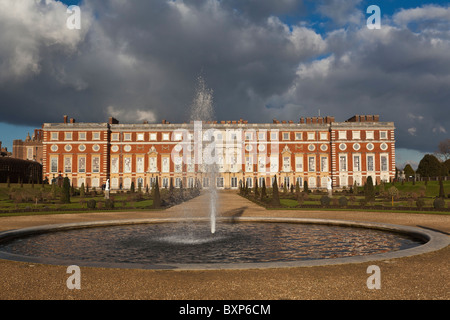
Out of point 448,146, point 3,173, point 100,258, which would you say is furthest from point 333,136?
point 100,258

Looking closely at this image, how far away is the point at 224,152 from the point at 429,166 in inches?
1136

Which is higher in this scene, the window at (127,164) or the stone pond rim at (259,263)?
the window at (127,164)

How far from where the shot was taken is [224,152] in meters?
55.1

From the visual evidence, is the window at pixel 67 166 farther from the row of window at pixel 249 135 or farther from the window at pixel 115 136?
the window at pixel 115 136

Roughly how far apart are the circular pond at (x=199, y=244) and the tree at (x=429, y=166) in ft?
136

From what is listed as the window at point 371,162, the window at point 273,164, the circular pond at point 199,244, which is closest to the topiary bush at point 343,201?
the circular pond at point 199,244

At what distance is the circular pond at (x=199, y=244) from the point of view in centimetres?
775

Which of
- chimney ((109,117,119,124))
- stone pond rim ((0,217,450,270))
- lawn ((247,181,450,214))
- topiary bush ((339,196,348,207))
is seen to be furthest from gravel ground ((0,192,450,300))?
chimney ((109,117,119,124))

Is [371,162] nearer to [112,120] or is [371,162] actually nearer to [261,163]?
[261,163]

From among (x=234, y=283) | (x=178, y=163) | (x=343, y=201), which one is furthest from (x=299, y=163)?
(x=234, y=283)

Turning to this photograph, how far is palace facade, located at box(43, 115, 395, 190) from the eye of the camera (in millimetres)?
53031

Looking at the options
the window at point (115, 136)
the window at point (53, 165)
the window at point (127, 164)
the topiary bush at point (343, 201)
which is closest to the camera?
the topiary bush at point (343, 201)
